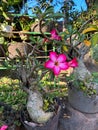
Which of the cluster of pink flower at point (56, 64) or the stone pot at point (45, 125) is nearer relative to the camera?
the cluster of pink flower at point (56, 64)

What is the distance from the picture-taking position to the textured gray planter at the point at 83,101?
5.15 feet

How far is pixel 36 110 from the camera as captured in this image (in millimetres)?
1445

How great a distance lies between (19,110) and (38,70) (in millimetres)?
324

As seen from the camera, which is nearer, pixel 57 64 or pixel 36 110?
pixel 57 64

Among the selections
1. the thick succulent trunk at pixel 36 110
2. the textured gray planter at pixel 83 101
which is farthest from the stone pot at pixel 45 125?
the textured gray planter at pixel 83 101

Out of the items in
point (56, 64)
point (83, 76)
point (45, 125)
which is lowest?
point (45, 125)

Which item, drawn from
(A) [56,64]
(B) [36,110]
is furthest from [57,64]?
(B) [36,110]

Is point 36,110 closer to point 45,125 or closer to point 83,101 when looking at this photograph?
point 45,125

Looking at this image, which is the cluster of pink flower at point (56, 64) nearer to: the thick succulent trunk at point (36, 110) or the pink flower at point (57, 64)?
the pink flower at point (57, 64)

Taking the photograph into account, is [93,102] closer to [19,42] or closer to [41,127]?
[41,127]

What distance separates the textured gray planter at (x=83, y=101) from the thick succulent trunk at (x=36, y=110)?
242mm

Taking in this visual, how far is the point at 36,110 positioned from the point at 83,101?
34 centimetres

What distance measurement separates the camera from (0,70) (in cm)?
325

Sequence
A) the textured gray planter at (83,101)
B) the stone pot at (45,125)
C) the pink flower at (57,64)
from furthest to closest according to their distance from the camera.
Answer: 1. the textured gray planter at (83,101)
2. the stone pot at (45,125)
3. the pink flower at (57,64)
